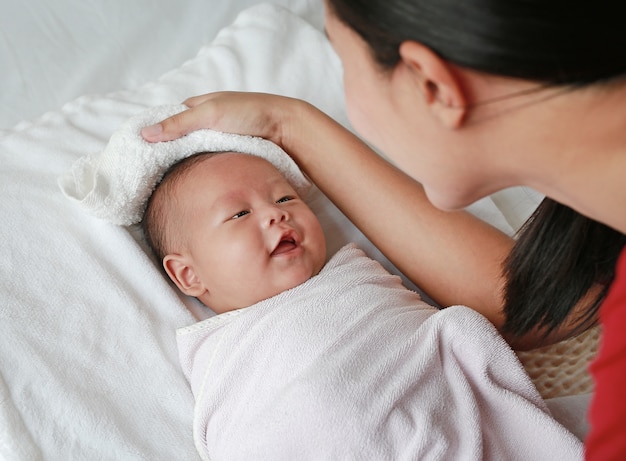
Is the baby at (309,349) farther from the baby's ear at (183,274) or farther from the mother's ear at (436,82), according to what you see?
the mother's ear at (436,82)

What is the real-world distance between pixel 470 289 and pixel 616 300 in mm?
580

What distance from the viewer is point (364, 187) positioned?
133 centimetres

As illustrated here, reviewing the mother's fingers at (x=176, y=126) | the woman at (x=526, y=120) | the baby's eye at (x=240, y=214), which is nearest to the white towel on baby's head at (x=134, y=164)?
the mother's fingers at (x=176, y=126)

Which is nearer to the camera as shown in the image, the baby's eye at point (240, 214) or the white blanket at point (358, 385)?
the white blanket at point (358, 385)

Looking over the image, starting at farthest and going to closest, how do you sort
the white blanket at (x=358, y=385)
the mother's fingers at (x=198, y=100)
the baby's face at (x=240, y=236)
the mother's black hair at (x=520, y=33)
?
the mother's fingers at (x=198, y=100) < the baby's face at (x=240, y=236) < the white blanket at (x=358, y=385) < the mother's black hair at (x=520, y=33)

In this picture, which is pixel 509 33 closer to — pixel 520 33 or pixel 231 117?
pixel 520 33

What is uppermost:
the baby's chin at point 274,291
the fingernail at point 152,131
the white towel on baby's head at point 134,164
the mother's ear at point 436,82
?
the mother's ear at point 436,82

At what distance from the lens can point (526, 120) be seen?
73 centimetres

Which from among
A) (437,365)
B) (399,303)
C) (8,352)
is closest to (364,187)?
(399,303)

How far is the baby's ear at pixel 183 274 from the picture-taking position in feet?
4.12

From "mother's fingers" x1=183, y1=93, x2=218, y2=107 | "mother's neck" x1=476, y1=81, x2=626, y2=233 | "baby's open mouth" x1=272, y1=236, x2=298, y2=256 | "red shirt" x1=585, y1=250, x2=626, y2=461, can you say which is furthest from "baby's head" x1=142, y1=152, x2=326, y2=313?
"red shirt" x1=585, y1=250, x2=626, y2=461

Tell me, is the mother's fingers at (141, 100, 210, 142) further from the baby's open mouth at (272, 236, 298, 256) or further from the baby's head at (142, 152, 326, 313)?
the baby's open mouth at (272, 236, 298, 256)

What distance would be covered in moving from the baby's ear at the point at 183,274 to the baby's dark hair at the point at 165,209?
22 millimetres

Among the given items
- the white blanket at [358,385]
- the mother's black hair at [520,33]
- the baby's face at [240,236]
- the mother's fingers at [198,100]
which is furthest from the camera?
the mother's fingers at [198,100]
